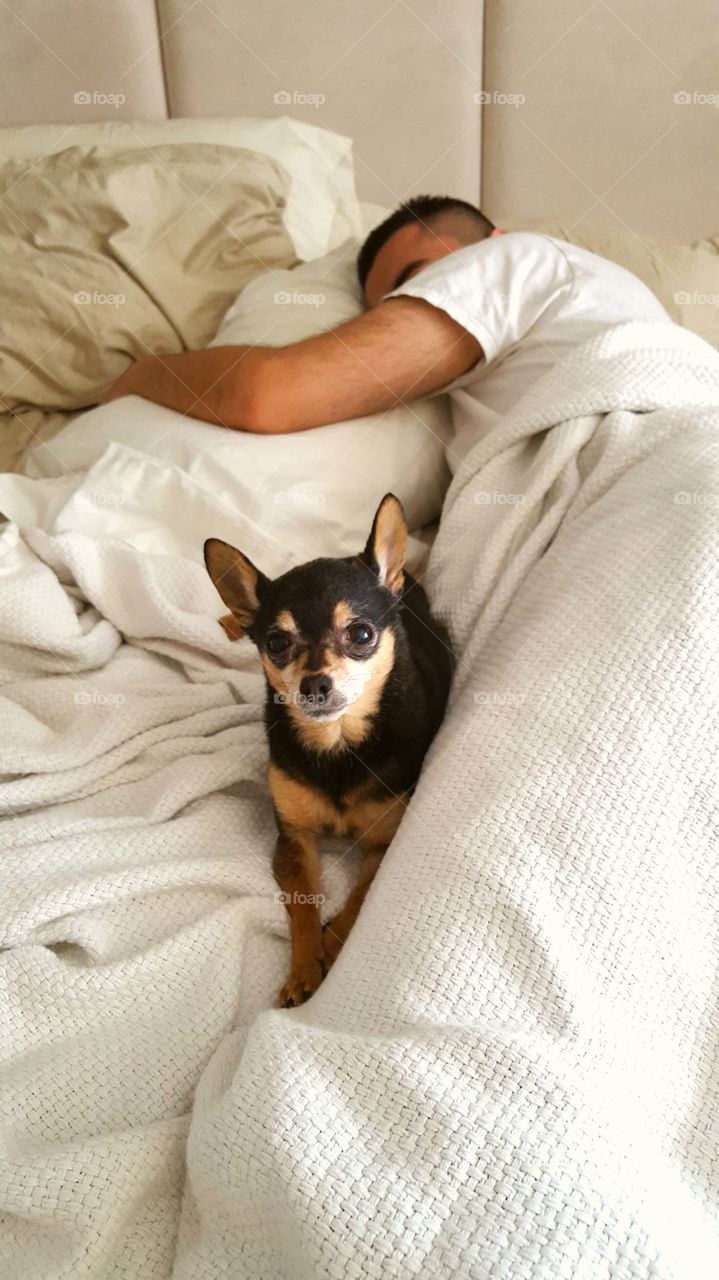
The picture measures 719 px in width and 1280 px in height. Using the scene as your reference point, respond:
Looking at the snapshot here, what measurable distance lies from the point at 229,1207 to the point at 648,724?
0.58 metres

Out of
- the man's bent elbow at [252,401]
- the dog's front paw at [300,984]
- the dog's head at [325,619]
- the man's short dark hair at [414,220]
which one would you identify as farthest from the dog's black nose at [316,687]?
the man's short dark hair at [414,220]

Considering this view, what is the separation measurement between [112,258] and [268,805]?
3.91 feet

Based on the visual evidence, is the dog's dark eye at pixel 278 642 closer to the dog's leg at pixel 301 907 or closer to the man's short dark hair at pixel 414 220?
the dog's leg at pixel 301 907

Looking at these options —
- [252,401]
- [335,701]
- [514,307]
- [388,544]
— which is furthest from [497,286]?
[335,701]

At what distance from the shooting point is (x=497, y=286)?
65.1 inches

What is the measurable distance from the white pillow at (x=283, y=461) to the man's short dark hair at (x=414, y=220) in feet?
0.64

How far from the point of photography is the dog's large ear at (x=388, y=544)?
125 centimetres

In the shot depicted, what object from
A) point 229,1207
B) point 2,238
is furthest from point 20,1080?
point 2,238

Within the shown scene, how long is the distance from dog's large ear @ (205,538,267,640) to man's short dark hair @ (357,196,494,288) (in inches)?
38.3

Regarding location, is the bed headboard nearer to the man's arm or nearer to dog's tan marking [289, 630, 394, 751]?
the man's arm

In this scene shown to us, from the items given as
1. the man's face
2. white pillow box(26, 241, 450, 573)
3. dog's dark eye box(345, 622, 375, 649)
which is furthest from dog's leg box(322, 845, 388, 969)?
the man's face

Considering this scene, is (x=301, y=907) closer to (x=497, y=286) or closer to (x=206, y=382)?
(x=206, y=382)

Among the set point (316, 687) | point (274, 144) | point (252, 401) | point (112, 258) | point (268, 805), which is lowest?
point (268, 805)

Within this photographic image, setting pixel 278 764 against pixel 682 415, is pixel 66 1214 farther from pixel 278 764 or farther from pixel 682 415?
pixel 682 415
